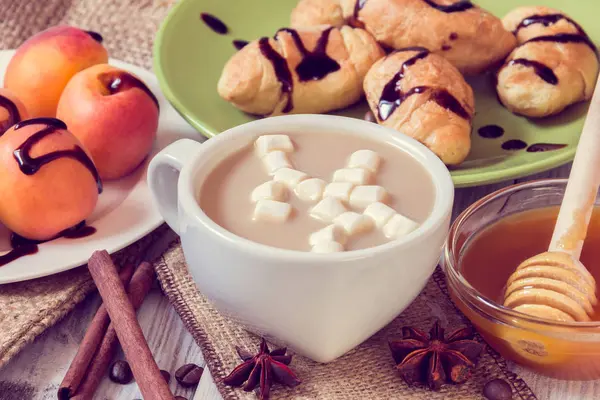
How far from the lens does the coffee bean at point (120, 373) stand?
966 mm

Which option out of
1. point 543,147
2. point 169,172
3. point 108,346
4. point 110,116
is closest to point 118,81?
point 110,116

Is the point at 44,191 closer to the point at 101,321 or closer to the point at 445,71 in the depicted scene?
the point at 101,321

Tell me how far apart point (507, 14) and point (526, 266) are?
80 cm

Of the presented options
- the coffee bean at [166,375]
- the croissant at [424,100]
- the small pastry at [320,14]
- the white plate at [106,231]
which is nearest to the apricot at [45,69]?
the white plate at [106,231]

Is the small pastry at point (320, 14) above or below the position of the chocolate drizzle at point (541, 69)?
above

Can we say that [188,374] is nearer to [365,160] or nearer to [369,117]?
[365,160]

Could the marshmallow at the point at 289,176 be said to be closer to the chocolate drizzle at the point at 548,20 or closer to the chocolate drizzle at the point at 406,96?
the chocolate drizzle at the point at 406,96

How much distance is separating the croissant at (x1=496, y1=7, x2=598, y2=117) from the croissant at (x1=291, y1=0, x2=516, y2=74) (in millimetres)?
53

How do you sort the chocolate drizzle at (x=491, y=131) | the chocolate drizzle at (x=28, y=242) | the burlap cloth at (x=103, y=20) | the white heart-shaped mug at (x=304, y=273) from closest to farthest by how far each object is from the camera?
the white heart-shaped mug at (x=304, y=273)
the chocolate drizzle at (x=28, y=242)
the chocolate drizzle at (x=491, y=131)
the burlap cloth at (x=103, y=20)

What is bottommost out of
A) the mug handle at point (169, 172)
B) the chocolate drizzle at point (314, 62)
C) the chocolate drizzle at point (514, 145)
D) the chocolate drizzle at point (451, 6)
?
the chocolate drizzle at point (514, 145)

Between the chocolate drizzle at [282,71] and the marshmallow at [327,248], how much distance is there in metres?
0.65

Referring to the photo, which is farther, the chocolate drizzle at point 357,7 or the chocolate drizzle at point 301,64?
the chocolate drizzle at point 357,7

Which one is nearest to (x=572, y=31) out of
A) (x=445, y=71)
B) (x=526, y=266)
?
(x=445, y=71)

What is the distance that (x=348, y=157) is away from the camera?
0.94m
